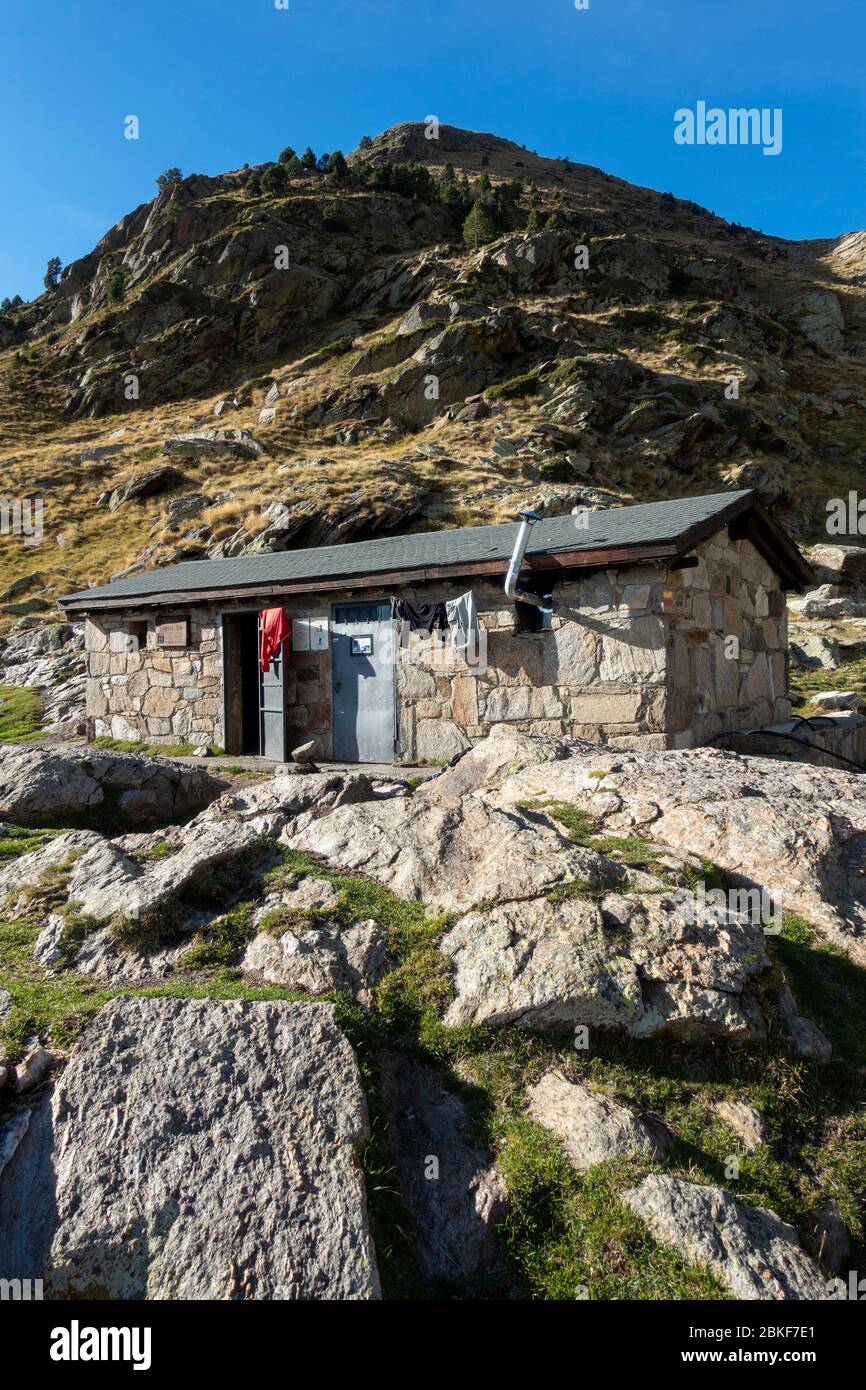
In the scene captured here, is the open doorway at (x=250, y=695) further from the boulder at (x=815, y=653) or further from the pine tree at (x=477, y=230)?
the pine tree at (x=477, y=230)

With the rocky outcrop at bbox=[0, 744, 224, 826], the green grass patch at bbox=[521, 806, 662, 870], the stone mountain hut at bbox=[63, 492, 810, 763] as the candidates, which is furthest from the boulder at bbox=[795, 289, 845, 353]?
the rocky outcrop at bbox=[0, 744, 224, 826]

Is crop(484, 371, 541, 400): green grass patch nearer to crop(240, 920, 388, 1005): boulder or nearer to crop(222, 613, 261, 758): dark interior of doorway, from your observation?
crop(222, 613, 261, 758): dark interior of doorway

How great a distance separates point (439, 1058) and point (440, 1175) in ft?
1.76

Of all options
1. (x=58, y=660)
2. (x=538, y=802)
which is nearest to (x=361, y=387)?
(x=58, y=660)

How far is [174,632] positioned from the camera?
13.0 m

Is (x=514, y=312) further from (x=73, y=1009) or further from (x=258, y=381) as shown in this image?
(x=73, y=1009)

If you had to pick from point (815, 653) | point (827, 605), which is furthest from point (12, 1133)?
point (827, 605)

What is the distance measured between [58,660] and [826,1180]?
67.6 feet

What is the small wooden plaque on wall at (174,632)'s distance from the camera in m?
12.9

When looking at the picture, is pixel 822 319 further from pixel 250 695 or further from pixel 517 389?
pixel 250 695

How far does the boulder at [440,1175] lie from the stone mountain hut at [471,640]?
637 centimetres

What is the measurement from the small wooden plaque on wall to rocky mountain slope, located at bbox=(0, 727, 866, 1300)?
7.81m

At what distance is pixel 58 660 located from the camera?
19984 millimetres

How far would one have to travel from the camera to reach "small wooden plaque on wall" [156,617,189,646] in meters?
12.9
